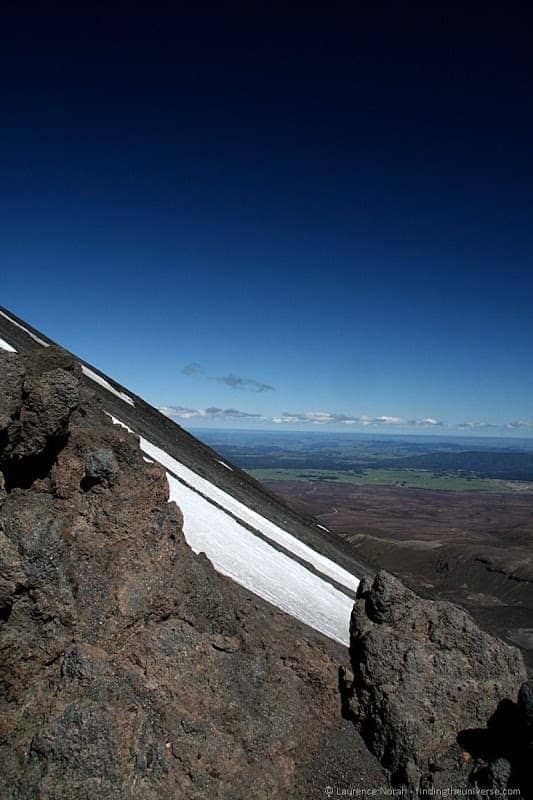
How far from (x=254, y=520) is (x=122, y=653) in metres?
15.8

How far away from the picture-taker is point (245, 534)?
20.1 m

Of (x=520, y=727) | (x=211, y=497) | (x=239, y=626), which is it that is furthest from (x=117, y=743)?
(x=211, y=497)

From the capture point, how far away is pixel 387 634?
9945 mm

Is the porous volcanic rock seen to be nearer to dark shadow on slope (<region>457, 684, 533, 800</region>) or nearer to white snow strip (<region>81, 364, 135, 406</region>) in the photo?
dark shadow on slope (<region>457, 684, 533, 800</region>)

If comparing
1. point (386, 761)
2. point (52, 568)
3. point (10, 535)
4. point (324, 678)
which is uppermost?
point (10, 535)

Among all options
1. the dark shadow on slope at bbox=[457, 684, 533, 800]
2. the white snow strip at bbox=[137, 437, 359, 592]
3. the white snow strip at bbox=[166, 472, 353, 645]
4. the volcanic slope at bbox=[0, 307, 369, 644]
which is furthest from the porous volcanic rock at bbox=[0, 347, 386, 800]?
the white snow strip at bbox=[137, 437, 359, 592]

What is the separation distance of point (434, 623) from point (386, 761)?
8.52 ft

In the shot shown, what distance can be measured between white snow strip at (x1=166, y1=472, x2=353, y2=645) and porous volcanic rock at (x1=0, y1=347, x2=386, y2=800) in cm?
498

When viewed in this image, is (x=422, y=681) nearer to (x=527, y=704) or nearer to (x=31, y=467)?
(x=527, y=704)

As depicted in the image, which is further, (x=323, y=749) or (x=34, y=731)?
(x=323, y=749)

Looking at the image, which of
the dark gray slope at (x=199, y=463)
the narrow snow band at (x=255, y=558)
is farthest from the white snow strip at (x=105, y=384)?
the narrow snow band at (x=255, y=558)

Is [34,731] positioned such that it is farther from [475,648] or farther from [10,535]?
[475,648]

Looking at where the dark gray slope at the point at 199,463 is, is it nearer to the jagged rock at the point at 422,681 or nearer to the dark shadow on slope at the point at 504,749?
the jagged rock at the point at 422,681

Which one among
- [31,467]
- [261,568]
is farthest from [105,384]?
[31,467]
